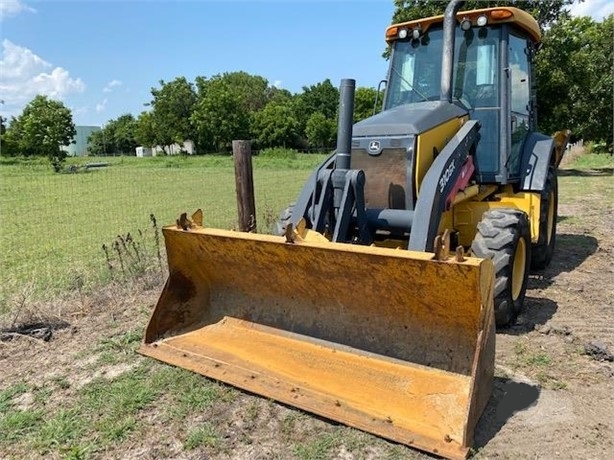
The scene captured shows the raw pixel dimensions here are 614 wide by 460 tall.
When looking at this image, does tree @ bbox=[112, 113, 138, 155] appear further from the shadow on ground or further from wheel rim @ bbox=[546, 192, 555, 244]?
the shadow on ground

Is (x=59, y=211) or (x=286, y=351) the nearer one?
(x=286, y=351)

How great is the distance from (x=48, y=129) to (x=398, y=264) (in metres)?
46.2

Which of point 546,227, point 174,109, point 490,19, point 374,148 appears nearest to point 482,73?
point 490,19

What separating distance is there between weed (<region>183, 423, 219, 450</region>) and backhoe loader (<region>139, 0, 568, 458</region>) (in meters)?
0.42

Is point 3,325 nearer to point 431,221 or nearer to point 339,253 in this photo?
point 339,253

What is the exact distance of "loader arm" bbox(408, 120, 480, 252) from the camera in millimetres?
3875

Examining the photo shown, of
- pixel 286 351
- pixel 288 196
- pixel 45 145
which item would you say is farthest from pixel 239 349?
pixel 45 145

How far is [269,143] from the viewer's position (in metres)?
62.0

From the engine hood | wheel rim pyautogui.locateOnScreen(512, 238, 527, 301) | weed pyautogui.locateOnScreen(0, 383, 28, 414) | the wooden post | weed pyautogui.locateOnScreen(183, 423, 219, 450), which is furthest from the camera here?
the wooden post

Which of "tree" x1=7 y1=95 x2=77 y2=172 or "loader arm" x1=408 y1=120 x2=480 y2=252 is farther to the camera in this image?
"tree" x1=7 y1=95 x2=77 y2=172

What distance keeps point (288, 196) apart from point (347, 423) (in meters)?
13.4

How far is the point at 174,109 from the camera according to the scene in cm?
6419

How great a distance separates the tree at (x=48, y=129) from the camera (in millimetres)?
42156

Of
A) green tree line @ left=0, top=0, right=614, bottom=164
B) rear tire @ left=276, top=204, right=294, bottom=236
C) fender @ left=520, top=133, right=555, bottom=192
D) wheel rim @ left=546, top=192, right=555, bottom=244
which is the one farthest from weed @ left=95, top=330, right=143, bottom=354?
green tree line @ left=0, top=0, right=614, bottom=164
